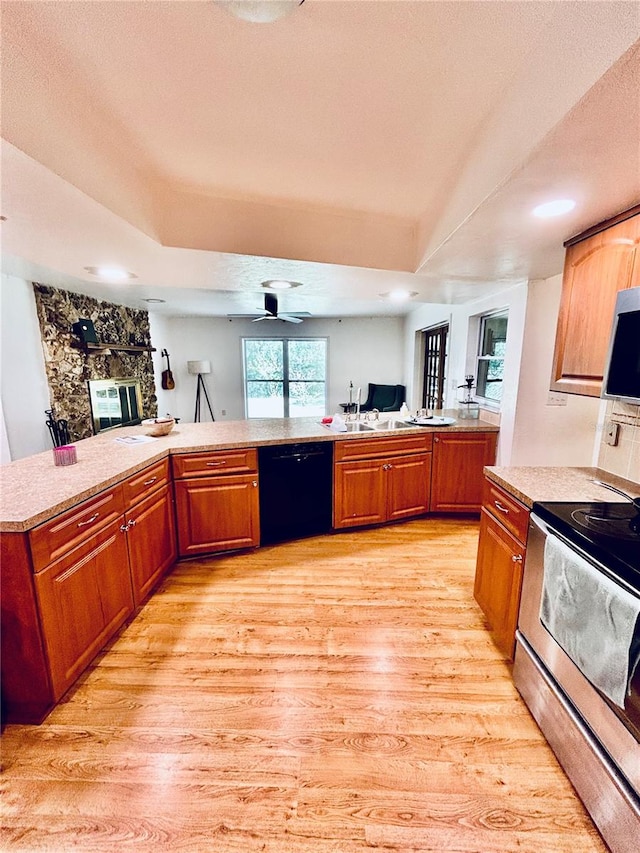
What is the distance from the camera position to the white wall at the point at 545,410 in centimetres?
272

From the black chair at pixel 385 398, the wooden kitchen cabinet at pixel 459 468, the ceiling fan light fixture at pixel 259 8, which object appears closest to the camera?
the ceiling fan light fixture at pixel 259 8

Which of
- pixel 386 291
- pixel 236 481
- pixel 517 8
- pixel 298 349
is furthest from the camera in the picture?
pixel 298 349

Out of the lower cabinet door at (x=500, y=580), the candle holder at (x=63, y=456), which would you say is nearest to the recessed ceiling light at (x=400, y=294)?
the lower cabinet door at (x=500, y=580)

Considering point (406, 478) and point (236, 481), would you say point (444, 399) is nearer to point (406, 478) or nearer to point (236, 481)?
point (406, 478)

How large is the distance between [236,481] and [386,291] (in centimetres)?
230

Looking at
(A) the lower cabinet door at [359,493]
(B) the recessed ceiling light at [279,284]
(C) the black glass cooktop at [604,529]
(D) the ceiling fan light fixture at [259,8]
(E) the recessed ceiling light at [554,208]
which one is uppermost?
(D) the ceiling fan light fixture at [259,8]

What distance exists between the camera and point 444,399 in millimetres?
4613

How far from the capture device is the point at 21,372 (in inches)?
145

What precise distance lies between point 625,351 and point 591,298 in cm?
40

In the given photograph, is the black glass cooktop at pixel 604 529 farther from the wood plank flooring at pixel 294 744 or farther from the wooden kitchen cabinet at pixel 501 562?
the wood plank flooring at pixel 294 744

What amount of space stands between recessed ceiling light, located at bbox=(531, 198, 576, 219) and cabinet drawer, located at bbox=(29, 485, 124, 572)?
2402 mm

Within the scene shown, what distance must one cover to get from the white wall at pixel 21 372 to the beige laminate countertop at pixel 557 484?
14.8 ft

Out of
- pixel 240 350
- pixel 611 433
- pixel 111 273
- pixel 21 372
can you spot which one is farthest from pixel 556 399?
pixel 240 350

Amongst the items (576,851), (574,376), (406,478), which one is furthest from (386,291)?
(576,851)
